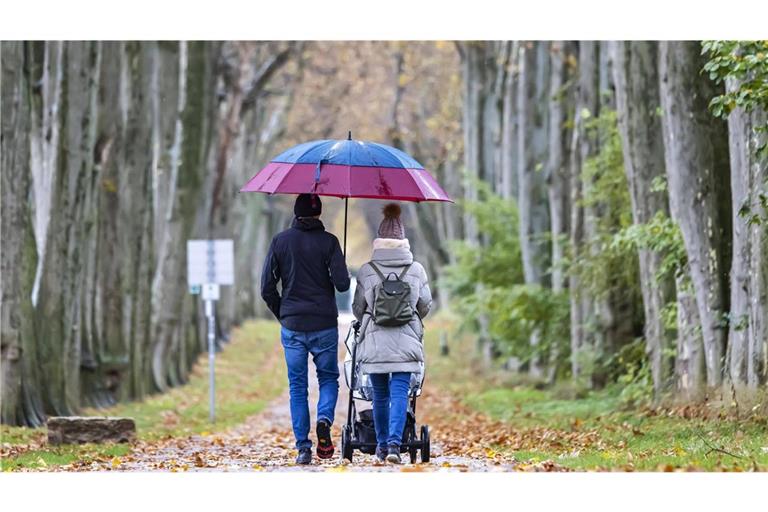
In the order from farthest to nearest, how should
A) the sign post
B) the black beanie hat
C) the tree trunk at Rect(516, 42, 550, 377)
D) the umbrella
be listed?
1. the tree trunk at Rect(516, 42, 550, 377)
2. the sign post
3. the black beanie hat
4. the umbrella

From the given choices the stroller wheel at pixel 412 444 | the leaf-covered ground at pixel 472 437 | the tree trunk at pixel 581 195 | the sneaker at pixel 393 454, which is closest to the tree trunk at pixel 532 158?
the leaf-covered ground at pixel 472 437

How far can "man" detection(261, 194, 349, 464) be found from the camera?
12055 millimetres

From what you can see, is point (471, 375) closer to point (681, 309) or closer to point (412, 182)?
point (681, 309)

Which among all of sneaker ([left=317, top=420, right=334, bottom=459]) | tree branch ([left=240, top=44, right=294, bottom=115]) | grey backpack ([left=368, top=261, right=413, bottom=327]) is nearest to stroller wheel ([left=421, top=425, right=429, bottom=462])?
sneaker ([left=317, top=420, right=334, bottom=459])

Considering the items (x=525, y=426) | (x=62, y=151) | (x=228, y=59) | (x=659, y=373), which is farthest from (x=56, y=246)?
(x=228, y=59)

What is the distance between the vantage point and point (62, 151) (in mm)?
20438

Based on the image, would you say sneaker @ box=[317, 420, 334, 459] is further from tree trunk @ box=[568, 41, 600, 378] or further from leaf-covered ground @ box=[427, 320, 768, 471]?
tree trunk @ box=[568, 41, 600, 378]

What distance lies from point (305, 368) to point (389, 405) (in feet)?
2.63

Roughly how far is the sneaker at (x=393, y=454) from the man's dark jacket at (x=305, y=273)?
105 cm

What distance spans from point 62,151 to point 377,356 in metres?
9.85

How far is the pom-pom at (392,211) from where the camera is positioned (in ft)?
38.5

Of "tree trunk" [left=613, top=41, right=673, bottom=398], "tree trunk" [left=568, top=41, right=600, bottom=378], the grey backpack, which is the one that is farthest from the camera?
"tree trunk" [left=568, top=41, right=600, bottom=378]

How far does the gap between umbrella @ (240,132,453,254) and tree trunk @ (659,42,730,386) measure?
17.2 feet

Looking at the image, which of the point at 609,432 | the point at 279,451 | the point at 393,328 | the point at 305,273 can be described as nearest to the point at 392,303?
the point at 393,328
